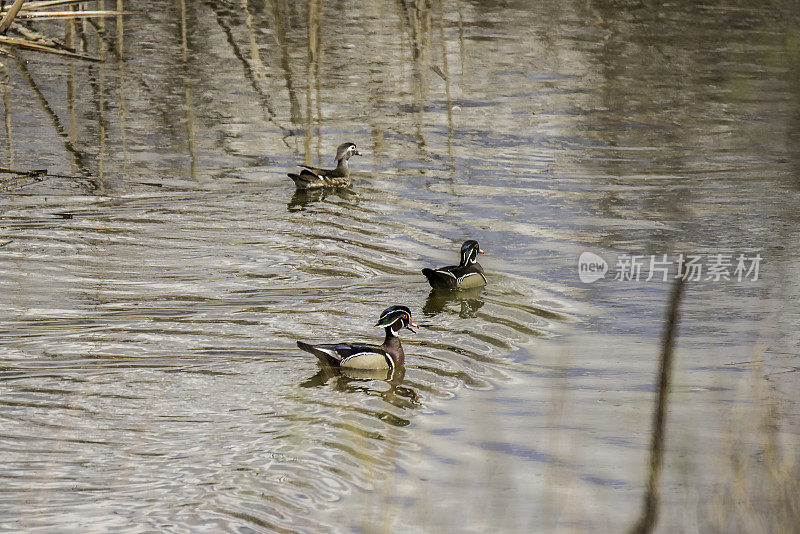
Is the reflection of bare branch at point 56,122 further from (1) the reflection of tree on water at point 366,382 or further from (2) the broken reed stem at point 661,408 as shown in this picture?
(2) the broken reed stem at point 661,408

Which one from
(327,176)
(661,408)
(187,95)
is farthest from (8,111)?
(661,408)

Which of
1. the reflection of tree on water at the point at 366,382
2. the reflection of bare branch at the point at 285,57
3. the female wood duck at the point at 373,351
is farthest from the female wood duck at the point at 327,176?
the reflection of tree on water at the point at 366,382

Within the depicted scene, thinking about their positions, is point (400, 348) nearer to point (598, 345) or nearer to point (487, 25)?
point (598, 345)

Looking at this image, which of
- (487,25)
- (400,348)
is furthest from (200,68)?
(400,348)

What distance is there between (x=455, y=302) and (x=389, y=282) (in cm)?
80

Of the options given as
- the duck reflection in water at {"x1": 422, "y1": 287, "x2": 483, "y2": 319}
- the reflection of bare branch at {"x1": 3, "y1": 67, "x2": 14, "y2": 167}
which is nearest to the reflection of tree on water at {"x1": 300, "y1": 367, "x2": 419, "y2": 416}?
the duck reflection in water at {"x1": 422, "y1": 287, "x2": 483, "y2": 319}

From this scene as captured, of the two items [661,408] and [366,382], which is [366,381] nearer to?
[366,382]

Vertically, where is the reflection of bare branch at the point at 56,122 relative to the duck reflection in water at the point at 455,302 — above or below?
above

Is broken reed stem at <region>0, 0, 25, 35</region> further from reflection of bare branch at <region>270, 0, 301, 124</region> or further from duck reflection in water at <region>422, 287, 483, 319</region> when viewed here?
reflection of bare branch at <region>270, 0, 301, 124</region>

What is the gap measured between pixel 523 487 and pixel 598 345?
2.84 meters

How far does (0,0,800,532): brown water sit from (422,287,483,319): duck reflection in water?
0.16 feet

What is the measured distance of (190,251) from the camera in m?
11.2

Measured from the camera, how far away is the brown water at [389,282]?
6484mm

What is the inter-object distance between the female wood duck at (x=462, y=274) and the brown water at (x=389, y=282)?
26 cm
